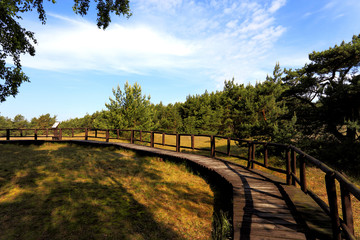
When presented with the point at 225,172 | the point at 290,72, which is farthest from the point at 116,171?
the point at 290,72

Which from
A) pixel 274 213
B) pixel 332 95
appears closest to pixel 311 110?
pixel 332 95

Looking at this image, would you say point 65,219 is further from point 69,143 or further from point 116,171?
point 69,143

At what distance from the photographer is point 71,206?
206 inches

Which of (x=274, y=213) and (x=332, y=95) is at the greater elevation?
(x=332, y=95)

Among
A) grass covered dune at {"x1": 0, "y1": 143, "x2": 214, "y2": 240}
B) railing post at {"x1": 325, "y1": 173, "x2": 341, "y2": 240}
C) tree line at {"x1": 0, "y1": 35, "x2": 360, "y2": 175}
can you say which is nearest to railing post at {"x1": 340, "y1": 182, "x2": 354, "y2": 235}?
railing post at {"x1": 325, "y1": 173, "x2": 341, "y2": 240}

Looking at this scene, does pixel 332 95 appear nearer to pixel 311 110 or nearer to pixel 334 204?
pixel 311 110

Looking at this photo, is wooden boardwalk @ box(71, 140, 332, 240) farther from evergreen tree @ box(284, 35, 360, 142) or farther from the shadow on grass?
evergreen tree @ box(284, 35, 360, 142)

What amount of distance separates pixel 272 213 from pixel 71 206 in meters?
4.87

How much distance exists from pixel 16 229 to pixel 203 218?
4122 mm

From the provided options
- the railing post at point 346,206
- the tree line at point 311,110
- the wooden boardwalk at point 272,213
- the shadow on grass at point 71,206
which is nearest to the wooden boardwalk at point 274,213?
the wooden boardwalk at point 272,213

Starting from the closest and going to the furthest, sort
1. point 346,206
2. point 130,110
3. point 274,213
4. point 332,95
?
point 346,206 < point 274,213 < point 332,95 < point 130,110

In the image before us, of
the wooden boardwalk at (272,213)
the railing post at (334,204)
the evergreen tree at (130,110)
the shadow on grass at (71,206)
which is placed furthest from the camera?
the evergreen tree at (130,110)

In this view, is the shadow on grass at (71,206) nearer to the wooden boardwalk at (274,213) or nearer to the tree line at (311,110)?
the wooden boardwalk at (274,213)

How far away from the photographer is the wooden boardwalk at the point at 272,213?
3.20m
